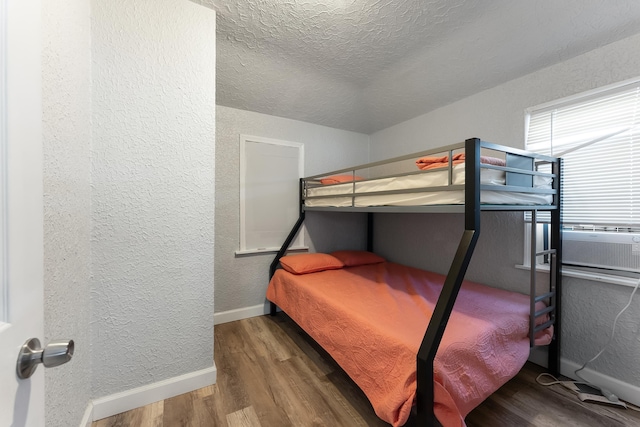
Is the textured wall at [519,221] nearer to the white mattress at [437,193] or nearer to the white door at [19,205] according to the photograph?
the white mattress at [437,193]

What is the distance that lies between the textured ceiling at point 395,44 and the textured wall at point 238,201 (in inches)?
10.5

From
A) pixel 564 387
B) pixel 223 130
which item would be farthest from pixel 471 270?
pixel 223 130

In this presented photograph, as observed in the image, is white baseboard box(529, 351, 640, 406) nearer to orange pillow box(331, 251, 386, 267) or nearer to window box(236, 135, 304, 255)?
orange pillow box(331, 251, 386, 267)

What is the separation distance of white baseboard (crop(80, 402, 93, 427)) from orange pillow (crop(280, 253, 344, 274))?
1.47 metres

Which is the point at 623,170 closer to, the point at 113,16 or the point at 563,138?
the point at 563,138

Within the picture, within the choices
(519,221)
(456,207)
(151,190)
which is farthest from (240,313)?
(519,221)

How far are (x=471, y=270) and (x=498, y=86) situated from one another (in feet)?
5.04

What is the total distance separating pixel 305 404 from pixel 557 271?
1835 mm

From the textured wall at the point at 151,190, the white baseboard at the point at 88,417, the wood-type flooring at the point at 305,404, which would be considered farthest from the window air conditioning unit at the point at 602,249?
the white baseboard at the point at 88,417

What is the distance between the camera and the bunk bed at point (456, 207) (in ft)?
3.47

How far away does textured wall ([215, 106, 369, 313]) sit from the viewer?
243 centimetres

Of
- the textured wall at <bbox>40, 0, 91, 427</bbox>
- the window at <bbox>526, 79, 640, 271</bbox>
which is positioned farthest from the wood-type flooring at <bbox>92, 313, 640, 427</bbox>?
the window at <bbox>526, 79, 640, 271</bbox>

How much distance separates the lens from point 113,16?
127 centimetres

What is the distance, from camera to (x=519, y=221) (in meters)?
1.91
